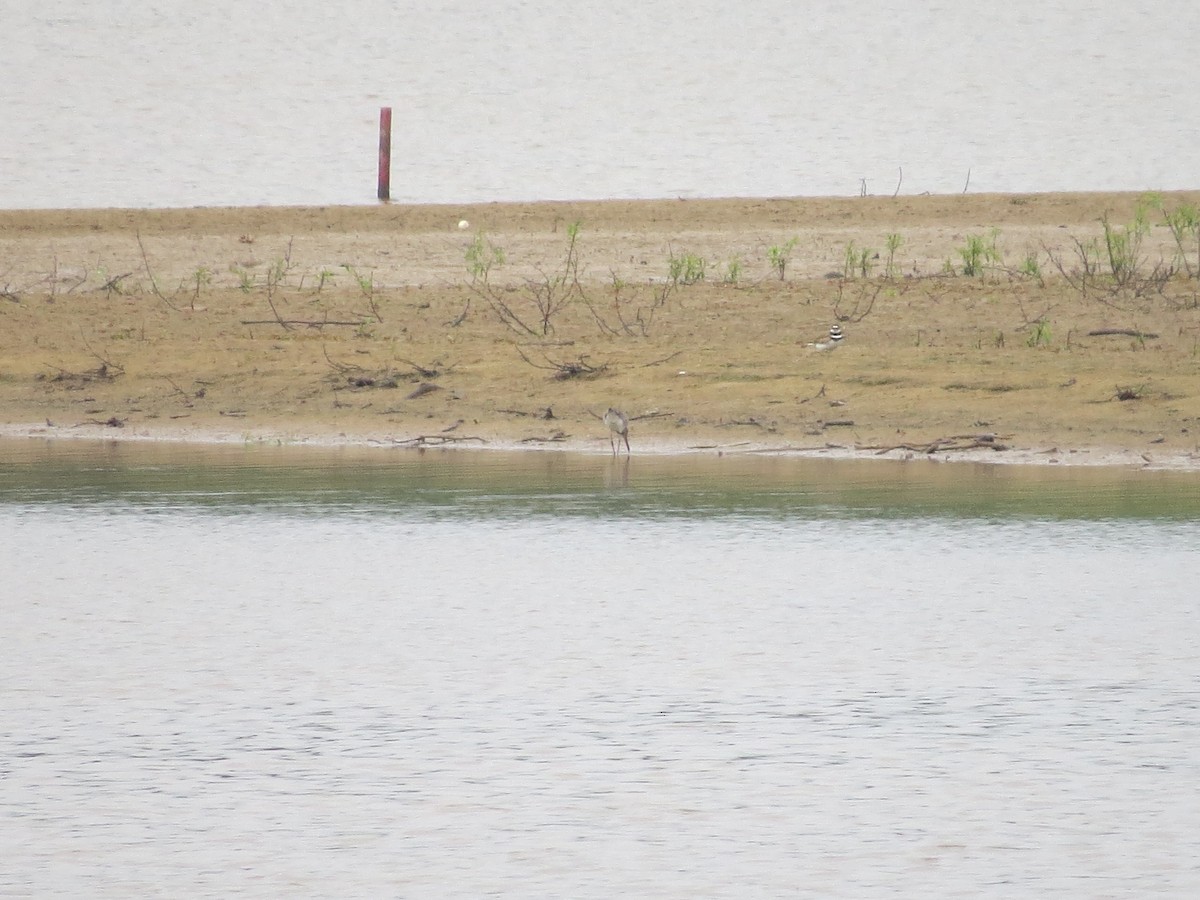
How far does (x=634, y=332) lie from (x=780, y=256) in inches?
105

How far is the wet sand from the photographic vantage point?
13.0m

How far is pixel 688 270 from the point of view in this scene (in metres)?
16.6

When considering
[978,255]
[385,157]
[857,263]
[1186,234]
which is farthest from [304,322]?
[385,157]

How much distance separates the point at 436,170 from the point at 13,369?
11.9 meters

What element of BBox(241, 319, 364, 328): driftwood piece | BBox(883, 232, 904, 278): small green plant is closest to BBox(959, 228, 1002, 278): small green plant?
BBox(883, 232, 904, 278): small green plant

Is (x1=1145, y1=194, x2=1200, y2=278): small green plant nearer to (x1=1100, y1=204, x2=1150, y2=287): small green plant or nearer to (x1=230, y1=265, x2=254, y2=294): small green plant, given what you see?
(x1=1100, y1=204, x2=1150, y2=287): small green plant

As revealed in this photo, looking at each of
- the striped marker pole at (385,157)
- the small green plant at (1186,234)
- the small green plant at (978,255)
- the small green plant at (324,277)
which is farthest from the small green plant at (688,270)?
the striped marker pole at (385,157)

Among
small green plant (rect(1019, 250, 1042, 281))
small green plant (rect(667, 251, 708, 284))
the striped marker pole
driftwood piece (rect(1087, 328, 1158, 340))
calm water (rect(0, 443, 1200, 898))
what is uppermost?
the striped marker pole

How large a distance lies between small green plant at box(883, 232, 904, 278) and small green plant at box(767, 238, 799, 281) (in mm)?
786

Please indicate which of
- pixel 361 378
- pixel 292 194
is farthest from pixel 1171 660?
pixel 292 194

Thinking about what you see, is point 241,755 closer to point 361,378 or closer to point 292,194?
point 361,378

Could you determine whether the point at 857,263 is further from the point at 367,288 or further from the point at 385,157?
the point at 385,157

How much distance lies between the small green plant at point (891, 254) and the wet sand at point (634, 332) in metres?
0.05

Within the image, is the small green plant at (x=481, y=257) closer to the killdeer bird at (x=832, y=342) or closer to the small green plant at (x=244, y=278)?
the small green plant at (x=244, y=278)
